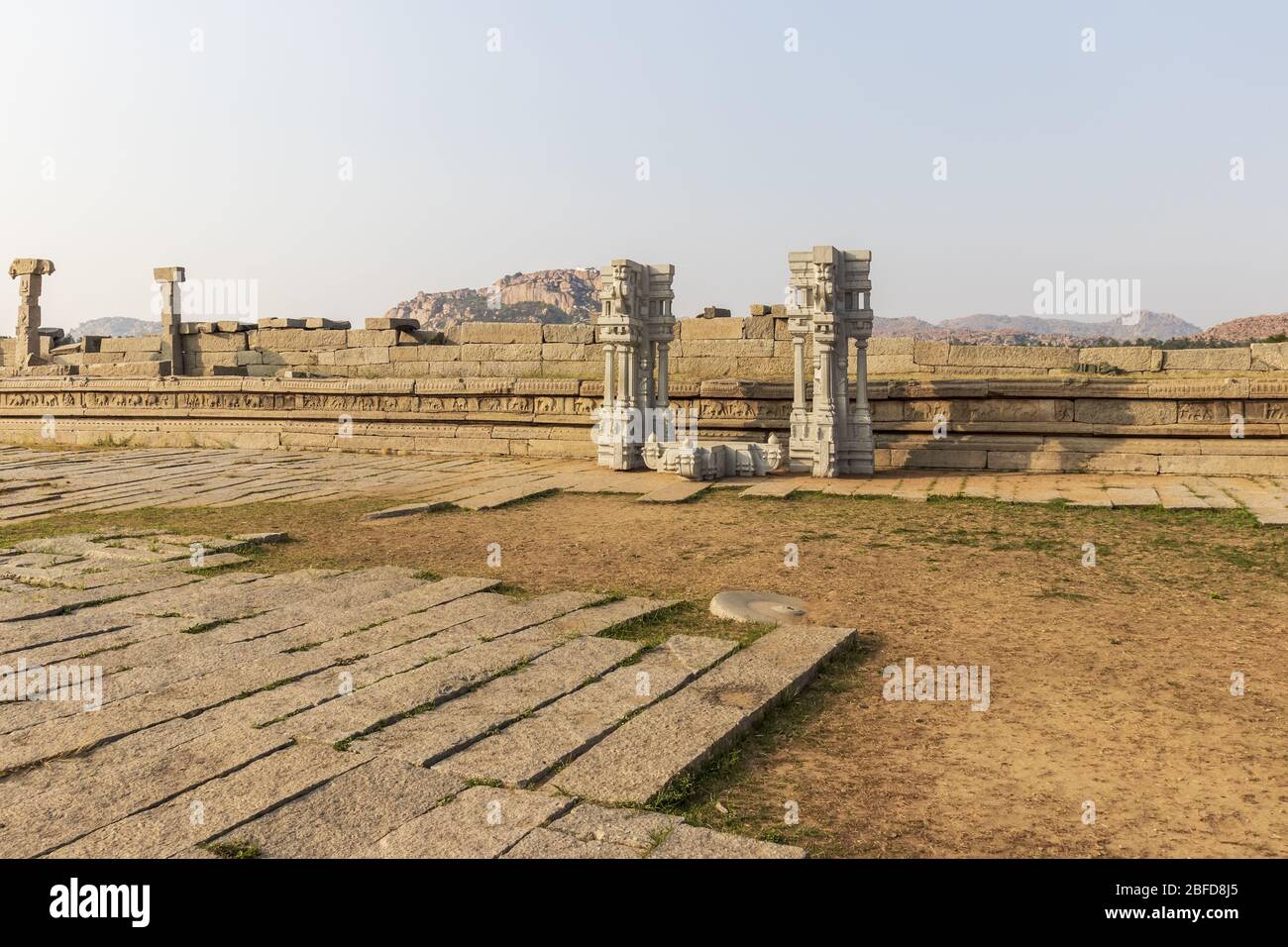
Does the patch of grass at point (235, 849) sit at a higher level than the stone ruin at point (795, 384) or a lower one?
lower

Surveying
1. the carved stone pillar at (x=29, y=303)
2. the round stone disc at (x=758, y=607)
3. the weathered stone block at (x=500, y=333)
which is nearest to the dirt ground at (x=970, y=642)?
the round stone disc at (x=758, y=607)

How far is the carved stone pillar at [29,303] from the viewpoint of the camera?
2464 centimetres

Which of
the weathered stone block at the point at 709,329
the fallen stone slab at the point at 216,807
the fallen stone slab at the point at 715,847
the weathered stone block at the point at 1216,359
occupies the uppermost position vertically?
the weathered stone block at the point at 709,329

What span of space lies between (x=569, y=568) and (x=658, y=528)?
1.83 metres

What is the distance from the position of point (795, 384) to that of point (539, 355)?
287 inches

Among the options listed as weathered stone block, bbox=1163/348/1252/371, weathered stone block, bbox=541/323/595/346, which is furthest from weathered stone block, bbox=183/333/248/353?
weathered stone block, bbox=1163/348/1252/371

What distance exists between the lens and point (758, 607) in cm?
563

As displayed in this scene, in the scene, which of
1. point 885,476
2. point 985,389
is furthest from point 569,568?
point 985,389

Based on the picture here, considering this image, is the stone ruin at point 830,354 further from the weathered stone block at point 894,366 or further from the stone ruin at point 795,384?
the weathered stone block at point 894,366

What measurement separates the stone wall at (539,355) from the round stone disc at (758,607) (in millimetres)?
10957

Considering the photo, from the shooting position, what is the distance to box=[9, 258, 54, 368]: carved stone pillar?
24.6 metres

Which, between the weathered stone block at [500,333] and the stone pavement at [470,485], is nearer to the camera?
the stone pavement at [470,485]

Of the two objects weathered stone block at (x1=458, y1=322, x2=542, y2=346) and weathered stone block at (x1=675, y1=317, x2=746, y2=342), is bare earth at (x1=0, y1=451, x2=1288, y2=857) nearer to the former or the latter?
weathered stone block at (x1=675, y1=317, x2=746, y2=342)
